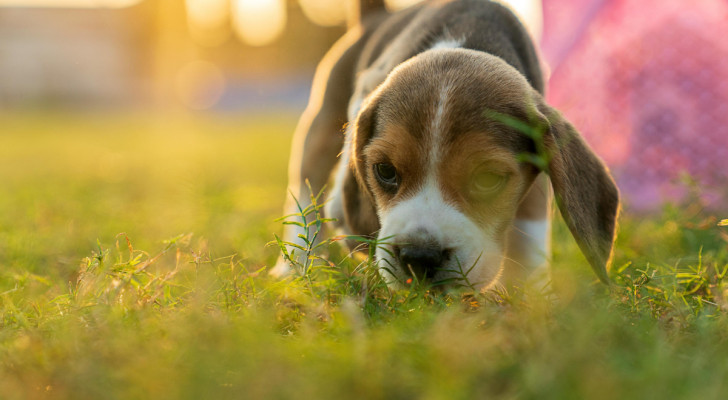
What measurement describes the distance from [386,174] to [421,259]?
2.00 feet

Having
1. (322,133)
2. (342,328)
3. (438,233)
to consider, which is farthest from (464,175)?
(322,133)

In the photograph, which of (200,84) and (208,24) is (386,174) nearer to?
(208,24)

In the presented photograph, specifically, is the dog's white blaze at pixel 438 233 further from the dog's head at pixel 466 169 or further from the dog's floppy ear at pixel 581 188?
the dog's floppy ear at pixel 581 188

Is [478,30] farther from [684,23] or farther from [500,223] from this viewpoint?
[684,23]

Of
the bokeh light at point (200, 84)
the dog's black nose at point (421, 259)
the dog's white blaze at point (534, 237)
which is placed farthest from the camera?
the bokeh light at point (200, 84)

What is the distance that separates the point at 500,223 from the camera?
3.13 meters

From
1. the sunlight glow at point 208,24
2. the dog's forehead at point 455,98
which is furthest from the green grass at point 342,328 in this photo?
the sunlight glow at point 208,24

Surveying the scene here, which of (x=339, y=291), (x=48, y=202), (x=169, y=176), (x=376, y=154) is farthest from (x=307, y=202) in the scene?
(x=169, y=176)

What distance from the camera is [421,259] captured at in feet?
8.77

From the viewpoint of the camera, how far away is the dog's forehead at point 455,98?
2955mm

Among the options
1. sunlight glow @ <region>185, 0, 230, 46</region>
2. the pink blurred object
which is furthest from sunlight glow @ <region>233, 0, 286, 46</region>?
the pink blurred object

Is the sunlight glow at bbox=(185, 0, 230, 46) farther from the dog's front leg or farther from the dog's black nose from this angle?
the dog's black nose

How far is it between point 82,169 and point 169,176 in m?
1.73

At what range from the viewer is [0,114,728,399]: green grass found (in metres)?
1.66
